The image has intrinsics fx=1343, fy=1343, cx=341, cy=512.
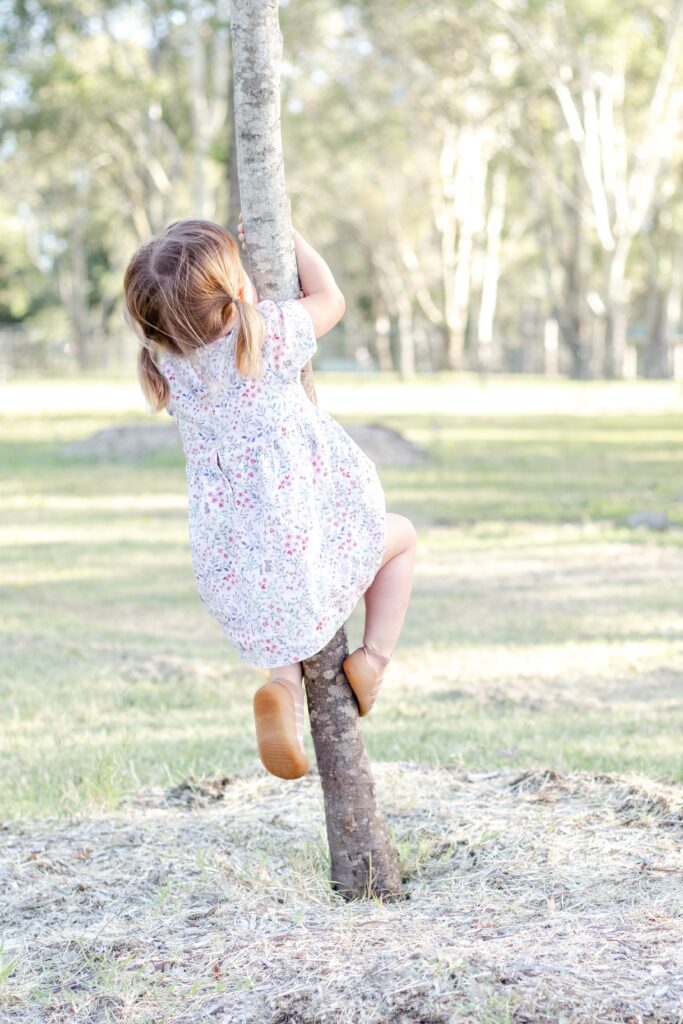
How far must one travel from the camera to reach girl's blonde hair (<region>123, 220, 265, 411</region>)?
10.9ft

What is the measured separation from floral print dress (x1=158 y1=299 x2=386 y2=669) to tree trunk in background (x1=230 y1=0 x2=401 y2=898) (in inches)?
4.4

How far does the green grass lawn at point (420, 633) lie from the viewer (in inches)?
204

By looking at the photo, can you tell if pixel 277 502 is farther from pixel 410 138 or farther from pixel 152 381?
pixel 410 138

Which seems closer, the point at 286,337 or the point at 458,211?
the point at 286,337

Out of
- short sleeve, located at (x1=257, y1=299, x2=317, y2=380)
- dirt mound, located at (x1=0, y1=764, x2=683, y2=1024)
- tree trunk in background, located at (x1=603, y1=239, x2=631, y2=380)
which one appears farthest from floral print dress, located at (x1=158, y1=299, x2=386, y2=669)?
tree trunk in background, located at (x1=603, y1=239, x2=631, y2=380)

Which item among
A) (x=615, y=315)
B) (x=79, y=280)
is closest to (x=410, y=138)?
(x=615, y=315)

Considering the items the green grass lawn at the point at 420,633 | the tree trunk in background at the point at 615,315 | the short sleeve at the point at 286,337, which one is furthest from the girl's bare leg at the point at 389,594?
the tree trunk in background at the point at 615,315

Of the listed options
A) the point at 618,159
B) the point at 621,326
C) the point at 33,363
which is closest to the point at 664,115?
the point at 618,159

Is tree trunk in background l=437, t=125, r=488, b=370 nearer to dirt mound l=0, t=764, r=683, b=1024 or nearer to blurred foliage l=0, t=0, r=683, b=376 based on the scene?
blurred foliage l=0, t=0, r=683, b=376

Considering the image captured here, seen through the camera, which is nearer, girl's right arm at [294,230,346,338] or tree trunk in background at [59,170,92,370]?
girl's right arm at [294,230,346,338]

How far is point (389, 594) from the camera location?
3578mm

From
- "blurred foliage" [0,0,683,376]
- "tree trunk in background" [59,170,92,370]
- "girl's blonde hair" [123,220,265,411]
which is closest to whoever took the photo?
"girl's blonde hair" [123,220,265,411]

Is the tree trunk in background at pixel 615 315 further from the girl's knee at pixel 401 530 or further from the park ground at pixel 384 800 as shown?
the girl's knee at pixel 401 530

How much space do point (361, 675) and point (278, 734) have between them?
0.30 metres
